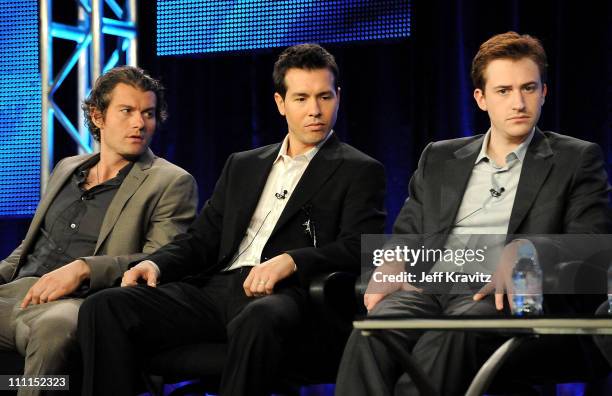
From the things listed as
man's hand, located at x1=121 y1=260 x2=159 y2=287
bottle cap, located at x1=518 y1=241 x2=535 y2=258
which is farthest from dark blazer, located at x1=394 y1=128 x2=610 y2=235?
man's hand, located at x1=121 y1=260 x2=159 y2=287

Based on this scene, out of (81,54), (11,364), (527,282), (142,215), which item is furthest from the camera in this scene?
(81,54)

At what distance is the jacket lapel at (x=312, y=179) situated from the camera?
11.9 ft

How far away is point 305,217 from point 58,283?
963 millimetres

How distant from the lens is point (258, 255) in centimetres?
370

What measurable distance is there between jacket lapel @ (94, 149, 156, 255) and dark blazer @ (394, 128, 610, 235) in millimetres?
1169

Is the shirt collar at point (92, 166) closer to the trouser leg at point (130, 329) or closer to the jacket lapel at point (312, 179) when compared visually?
the trouser leg at point (130, 329)

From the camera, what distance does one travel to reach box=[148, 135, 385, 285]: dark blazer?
350cm

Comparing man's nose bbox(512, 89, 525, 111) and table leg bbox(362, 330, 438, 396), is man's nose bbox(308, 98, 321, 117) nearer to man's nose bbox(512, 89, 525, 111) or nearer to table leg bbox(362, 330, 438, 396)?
man's nose bbox(512, 89, 525, 111)

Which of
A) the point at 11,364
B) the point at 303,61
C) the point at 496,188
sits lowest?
the point at 11,364

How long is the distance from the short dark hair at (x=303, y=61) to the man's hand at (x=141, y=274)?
87 centimetres

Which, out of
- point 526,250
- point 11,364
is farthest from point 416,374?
point 11,364

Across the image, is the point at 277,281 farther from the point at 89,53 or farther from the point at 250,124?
the point at 89,53

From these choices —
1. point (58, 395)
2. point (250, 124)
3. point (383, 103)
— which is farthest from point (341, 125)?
point (58, 395)

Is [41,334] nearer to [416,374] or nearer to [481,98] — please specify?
[416,374]
